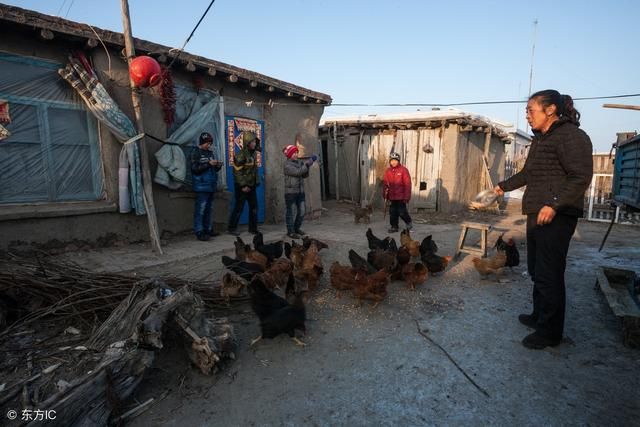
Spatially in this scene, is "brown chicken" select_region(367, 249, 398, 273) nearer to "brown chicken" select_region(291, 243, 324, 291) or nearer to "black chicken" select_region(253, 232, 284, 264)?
"brown chicken" select_region(291, 243, 324, 291)

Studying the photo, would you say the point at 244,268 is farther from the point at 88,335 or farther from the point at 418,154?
the point at 418,154

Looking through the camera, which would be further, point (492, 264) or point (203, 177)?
point (203, 177)

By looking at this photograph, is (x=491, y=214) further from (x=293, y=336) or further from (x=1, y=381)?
(x=1, y=381)

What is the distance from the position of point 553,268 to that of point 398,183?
5.41m

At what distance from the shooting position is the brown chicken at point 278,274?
4164 millimetres

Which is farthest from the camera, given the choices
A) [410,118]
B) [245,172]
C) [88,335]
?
[410,118]

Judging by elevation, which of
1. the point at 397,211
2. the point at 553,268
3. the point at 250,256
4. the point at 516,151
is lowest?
the point at 250,256

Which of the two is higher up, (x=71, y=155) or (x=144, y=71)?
(x=144, y=71)

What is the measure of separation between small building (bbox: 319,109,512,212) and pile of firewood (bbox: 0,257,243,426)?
990 cm

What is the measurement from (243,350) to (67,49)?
5387mm

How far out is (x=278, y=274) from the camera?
4336 millimetres

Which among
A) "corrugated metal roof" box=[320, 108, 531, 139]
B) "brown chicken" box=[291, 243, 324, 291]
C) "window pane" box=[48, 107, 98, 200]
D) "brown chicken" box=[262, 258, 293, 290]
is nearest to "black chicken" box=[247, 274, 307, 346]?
"brown chicken" box=[262, 258, 293, 290]

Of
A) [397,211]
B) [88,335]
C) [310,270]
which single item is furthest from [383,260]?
[397,211]

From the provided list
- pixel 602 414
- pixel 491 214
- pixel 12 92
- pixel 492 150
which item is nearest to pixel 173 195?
pixel 12 92
